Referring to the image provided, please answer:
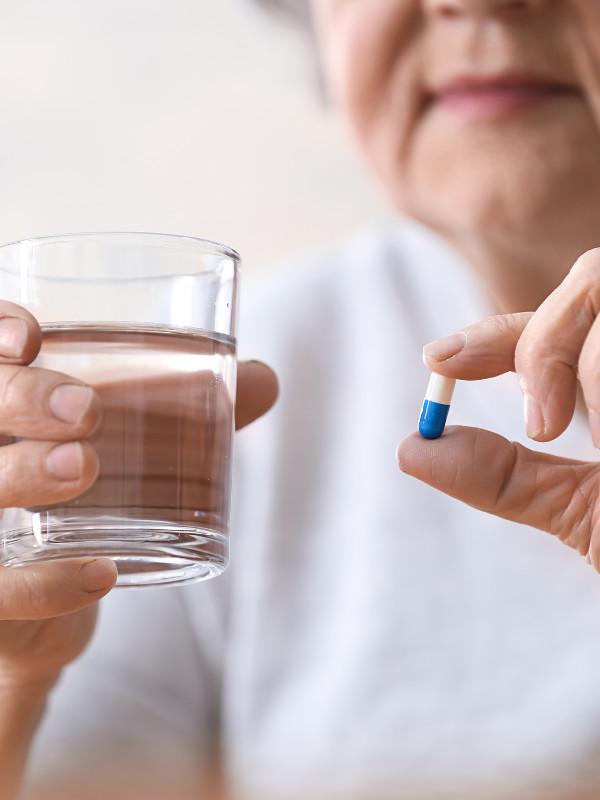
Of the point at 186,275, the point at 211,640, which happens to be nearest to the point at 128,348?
the point at 186,275

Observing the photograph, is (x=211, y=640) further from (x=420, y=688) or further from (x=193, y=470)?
(x=193, y=470)

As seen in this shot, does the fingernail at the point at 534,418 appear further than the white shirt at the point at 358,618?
No

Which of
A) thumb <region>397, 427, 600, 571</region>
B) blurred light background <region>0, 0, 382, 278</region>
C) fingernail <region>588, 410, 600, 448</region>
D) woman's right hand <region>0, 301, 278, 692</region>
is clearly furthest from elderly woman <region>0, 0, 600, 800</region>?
blurred light background <region>0, 0, 382, 278</region>

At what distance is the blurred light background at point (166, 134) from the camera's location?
301cm

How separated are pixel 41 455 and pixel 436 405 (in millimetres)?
313

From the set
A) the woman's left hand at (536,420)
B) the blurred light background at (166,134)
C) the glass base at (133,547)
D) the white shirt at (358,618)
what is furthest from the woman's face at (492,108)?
the blurred light background at (166,134)

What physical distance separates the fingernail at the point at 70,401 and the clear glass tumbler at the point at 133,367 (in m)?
0.01

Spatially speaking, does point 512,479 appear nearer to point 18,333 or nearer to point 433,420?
point 433,420

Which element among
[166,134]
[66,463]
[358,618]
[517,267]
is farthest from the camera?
[166,134]

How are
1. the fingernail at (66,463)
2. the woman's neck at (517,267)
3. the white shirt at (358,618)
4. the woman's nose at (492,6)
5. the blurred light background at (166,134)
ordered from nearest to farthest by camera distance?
1. the fingernail at (66,463)
2. the woman's nose at (492,6)
3. the woman's neck at (517,267)
4. the white shirt at (358,618)
5. the blurred light background at (166,134)

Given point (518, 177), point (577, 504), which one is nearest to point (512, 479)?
point (577, 504)

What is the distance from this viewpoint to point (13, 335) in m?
0.79

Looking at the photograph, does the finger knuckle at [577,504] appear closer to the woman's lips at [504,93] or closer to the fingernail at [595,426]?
the fingernail at [595,426]

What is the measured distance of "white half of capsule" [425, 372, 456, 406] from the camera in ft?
2.70
